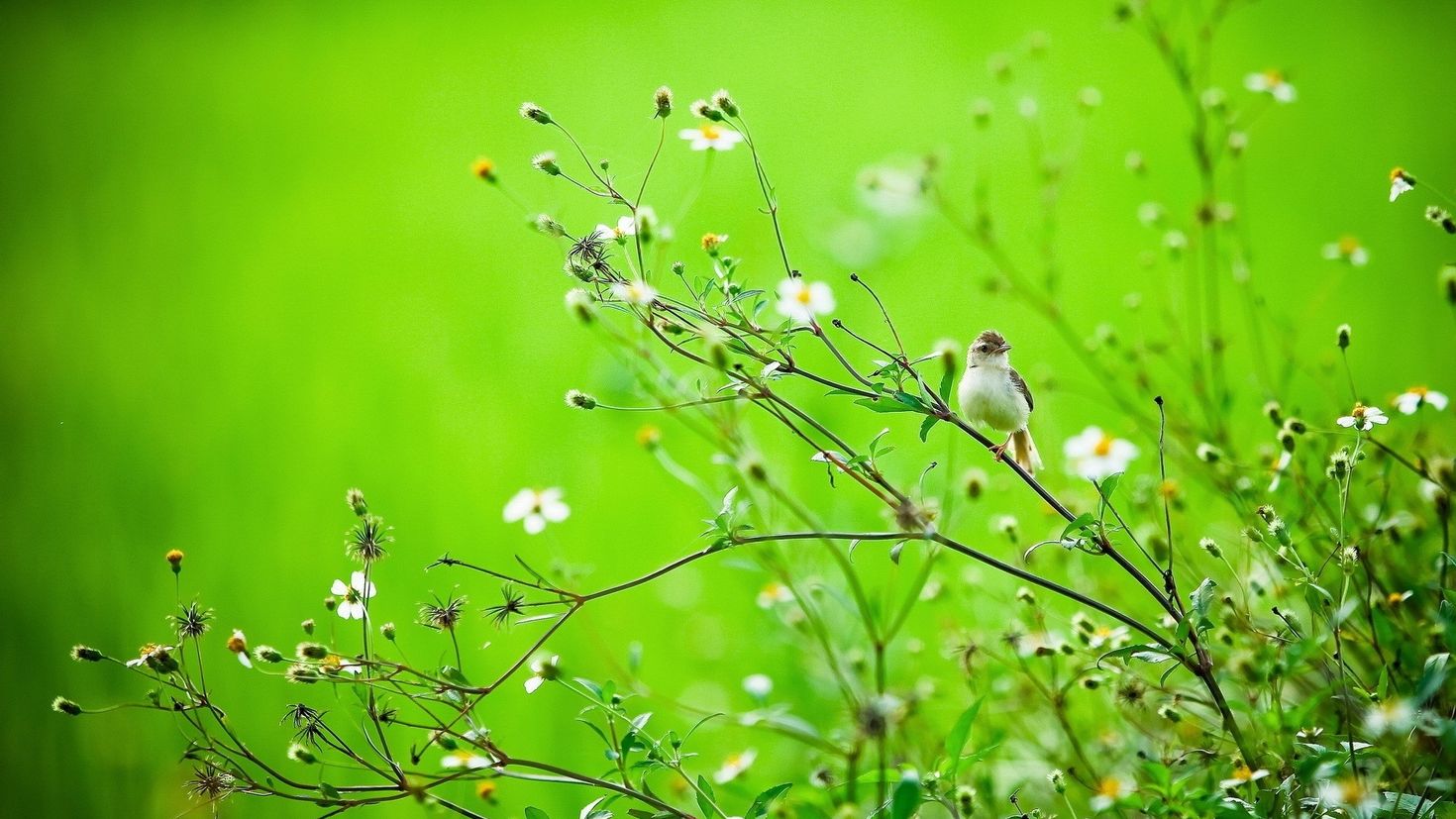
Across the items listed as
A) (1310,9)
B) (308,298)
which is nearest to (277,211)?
(308,298)

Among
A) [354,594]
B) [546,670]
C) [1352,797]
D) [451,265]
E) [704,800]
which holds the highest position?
[451,265]

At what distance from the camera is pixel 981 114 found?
213cm

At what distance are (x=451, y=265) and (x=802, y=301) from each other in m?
2.45

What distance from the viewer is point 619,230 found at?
1126mm

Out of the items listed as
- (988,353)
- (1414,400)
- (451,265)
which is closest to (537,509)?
(988,353)

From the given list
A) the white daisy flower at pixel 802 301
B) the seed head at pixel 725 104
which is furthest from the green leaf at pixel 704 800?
the seed head at pixel 725 104

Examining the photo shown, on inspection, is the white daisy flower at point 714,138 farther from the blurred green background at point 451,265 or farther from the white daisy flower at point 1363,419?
the blurred green background at point 451,265

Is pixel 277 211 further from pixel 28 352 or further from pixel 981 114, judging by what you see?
pixel 981 114

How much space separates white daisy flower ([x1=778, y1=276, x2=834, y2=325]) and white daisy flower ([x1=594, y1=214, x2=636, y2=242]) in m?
0.19

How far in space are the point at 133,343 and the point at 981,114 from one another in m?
2.38

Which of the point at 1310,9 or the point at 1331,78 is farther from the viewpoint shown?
the point at 1310,9

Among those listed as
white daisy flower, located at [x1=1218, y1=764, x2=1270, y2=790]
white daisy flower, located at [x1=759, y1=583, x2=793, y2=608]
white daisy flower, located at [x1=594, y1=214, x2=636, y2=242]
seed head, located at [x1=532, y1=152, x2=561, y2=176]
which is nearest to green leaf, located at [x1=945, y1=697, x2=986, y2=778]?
white daisy flower, located at [x1=1218, y1=764, x2=1270, y2=790]

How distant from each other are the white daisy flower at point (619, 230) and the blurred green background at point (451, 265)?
3.29 feet

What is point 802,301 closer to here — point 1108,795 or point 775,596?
point 1108,795
